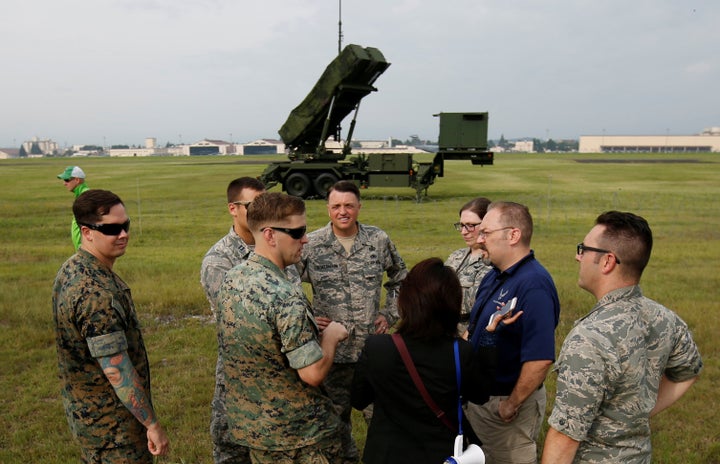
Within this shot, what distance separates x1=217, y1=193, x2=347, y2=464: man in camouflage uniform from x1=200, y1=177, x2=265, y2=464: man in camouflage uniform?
3.11 feet

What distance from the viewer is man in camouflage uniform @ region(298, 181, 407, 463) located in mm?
3459

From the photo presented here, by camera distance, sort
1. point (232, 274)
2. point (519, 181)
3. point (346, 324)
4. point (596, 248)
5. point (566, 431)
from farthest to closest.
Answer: point (519, 181), point (346, 324), point (232, 274), point (596, 248), point (566, 431)

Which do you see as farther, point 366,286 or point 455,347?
point 366,286

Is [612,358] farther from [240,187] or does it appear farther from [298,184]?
[298,184]

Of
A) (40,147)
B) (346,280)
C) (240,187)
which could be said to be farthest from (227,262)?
(40,147)

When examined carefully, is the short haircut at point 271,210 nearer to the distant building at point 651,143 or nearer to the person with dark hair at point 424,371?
the person with dark hair at point 424,371

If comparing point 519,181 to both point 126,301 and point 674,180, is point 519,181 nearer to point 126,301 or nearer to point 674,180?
point 674,180

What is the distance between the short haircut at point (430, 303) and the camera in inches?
81.6

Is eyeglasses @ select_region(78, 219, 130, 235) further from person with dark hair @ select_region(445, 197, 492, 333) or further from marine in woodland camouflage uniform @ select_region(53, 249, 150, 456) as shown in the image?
person with dark hair @ select_region(445, 197, 492, 333)

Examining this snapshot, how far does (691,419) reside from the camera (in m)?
4.12

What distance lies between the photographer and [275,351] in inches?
84.8

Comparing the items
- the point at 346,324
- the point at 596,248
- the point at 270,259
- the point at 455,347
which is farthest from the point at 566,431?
the point at 346,324

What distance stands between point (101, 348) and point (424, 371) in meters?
1.22

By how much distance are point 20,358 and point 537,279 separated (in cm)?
492
